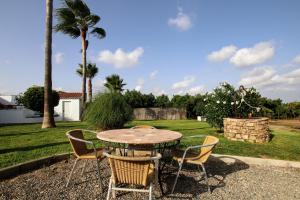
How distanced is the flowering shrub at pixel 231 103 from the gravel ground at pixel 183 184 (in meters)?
4.74

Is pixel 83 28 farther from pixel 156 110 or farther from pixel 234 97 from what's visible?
pixel 234 97

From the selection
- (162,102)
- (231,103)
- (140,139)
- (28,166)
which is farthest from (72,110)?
(140,139)

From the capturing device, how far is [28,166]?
427 cm

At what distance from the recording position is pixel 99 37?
21188 millimetres

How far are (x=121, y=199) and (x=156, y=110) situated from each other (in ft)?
84.5

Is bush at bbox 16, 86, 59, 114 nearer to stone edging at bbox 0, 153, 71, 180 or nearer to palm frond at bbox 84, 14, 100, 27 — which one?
palm frond at bbox 84, 14, 100, 27

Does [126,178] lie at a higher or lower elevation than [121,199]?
higher

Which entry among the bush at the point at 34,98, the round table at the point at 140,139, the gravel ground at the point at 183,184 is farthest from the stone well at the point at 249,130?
the bush at the point at 34,98

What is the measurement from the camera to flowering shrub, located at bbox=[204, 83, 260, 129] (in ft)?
30.6

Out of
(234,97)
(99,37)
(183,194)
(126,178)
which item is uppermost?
(99,37)

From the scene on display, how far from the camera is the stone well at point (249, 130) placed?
25.9ft

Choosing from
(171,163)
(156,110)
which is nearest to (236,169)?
(171,163)

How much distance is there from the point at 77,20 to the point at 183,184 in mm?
18227

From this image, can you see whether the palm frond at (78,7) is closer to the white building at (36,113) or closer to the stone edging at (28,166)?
the white building at (36,113)
